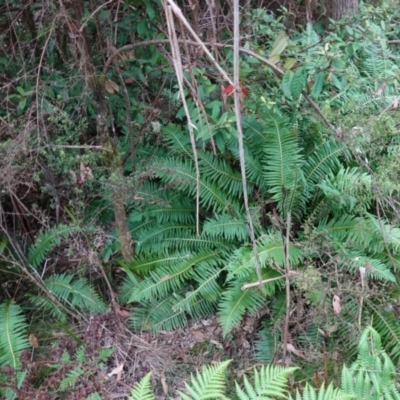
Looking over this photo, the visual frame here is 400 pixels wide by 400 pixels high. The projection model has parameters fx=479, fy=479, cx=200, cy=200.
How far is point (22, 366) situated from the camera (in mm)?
2607

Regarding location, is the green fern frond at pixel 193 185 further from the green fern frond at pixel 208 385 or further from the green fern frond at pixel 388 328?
the green fern frond at pixel 208 385

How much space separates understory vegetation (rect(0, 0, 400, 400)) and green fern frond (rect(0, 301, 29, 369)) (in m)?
0.01

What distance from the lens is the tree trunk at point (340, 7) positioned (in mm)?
4633

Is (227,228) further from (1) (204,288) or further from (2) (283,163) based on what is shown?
(2) (283,163)

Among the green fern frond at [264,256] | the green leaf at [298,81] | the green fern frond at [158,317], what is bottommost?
the green fern frond at [158,317]

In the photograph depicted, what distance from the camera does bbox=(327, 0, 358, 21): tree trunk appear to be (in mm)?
4633

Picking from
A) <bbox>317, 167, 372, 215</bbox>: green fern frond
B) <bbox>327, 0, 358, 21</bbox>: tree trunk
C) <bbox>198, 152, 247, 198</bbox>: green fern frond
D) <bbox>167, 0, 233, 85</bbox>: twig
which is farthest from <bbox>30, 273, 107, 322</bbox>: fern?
<bbox>327, 0, 358, 21</bbox>: tree trunk

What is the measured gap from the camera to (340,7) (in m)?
4.65

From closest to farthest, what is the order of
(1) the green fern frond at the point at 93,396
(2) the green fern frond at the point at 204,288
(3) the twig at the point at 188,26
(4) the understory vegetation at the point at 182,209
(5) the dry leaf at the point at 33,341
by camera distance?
1. (3) the twig at the point at 188,26
2. (1) the green fern frond at the point at 93,396
3. (4) the understory vegetation at the point at 182,209
4. (5) the dry leaf at the point at 33,341
5. (2) the green fern frond at the point at 204,288

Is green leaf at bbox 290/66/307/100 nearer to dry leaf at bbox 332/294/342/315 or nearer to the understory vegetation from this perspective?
the understory vegetation

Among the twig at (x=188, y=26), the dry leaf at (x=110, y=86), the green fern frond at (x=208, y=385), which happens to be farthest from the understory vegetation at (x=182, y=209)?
the twig at (x=188, y=26)

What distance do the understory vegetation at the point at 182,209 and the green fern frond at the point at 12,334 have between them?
12 mm

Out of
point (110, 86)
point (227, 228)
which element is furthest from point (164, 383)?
point (110, 86)

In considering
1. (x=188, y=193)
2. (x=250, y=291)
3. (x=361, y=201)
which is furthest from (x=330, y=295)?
(x=188, y=193)
